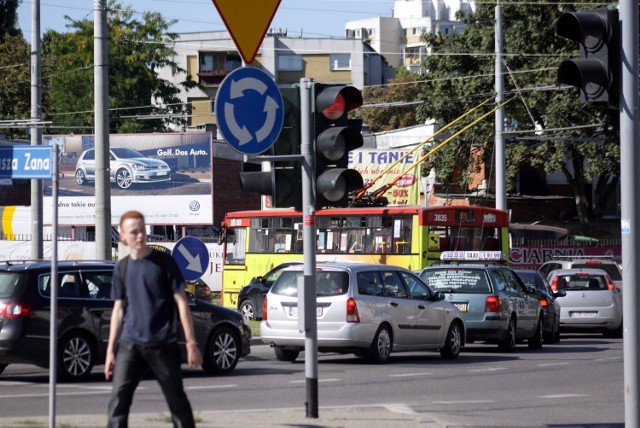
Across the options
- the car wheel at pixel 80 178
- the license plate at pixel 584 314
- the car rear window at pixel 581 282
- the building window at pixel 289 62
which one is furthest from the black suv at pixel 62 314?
the building window at pixel 289 62

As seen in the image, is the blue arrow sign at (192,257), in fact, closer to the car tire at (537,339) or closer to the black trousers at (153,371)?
the car tire at (537,339)

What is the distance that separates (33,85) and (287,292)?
34.2 ft

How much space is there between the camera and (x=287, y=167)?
12.1 metres

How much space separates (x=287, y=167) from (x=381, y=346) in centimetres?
855

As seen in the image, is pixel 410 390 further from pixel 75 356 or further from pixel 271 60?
pixel 271 60

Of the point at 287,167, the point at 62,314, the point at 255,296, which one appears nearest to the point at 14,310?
the point at 62,314

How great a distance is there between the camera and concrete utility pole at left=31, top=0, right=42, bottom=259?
88.4ft

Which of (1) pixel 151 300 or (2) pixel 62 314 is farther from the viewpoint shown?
(2) pixel 62 314

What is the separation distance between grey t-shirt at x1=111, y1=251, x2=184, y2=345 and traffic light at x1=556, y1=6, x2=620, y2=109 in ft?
10.8

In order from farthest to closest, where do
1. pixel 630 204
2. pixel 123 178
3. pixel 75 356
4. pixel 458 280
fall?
pixel 123 178, pixel 458 280, pixel 75 356, pixel 630 204

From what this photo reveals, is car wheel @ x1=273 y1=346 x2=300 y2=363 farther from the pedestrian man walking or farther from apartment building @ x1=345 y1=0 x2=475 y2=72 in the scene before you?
apartment building @ x1=345 y1=0 x2=475 y2=72

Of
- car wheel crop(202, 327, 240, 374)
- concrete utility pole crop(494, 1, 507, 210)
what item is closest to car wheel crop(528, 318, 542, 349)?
car wheel crop(202, 327, 240, 374)

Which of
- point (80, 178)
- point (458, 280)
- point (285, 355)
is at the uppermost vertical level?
point (80, 178)

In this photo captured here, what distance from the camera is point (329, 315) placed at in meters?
19.6
